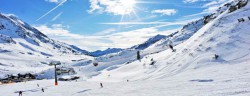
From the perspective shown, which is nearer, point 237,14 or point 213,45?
point 213,45

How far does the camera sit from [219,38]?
3135 inches

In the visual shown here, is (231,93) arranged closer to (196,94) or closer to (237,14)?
(196,94)

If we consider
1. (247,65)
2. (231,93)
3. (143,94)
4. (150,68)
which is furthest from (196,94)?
(150,68)

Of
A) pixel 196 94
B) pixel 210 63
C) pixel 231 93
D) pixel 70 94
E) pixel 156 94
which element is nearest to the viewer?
pixel 231 93

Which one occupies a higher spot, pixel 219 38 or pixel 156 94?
pixel 219 38

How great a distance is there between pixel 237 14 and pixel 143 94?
189 ft

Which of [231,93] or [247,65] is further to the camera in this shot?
[247,65]

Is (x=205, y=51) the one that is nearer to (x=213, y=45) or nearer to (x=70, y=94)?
(x=213, y=45)

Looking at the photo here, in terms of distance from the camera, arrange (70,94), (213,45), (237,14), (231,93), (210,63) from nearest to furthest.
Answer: (231,93) → (70,94) → (210,63) → (213,45) → (237,14)

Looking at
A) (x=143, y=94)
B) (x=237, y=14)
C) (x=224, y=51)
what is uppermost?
(x=237, y=14)

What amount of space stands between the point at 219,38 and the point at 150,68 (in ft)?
60.4

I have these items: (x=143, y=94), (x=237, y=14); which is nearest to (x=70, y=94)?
(x=143, y=94)

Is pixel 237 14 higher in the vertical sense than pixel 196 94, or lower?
higher

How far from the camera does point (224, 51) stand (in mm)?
71250
